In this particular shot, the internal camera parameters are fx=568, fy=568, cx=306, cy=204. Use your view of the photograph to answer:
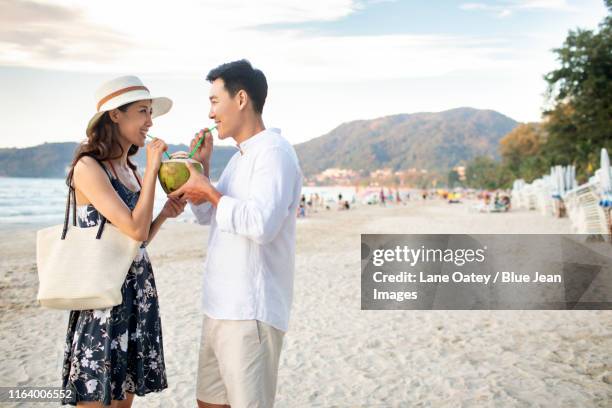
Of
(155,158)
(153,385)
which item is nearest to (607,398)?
(153,385)

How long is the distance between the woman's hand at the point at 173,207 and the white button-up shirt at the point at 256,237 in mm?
218

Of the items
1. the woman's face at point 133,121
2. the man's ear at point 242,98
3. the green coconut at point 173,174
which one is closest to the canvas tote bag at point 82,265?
the green coconut at point 173,174

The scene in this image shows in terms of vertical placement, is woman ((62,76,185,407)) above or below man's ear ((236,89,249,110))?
below

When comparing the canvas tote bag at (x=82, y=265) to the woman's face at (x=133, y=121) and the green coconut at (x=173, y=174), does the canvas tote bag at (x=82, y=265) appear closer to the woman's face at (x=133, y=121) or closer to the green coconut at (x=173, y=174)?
the green coconut at (x=173, y=174)

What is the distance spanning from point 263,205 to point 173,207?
647mm

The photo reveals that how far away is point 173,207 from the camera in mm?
2561

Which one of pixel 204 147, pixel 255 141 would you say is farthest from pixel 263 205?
pixel 204 147

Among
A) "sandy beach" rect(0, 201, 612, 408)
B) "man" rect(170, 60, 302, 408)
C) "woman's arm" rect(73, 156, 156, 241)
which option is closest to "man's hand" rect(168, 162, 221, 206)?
"man" rect(170, 60, 302, 408)

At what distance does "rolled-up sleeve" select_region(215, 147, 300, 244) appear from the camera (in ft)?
6.83

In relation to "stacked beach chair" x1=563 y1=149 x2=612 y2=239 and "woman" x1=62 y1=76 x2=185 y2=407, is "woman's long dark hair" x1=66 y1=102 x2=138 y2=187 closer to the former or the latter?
"woman" x1=62 y1=76 x2=185 y2=407

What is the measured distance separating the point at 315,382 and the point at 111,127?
338cm

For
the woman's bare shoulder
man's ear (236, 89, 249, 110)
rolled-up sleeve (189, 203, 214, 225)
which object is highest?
man's ear (236, 89, 249, 110)

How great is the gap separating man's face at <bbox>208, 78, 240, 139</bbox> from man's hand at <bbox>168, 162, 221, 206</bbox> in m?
0.22

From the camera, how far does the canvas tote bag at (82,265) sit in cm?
226
